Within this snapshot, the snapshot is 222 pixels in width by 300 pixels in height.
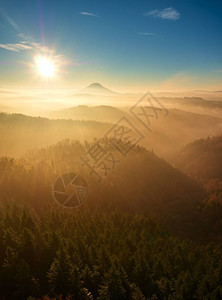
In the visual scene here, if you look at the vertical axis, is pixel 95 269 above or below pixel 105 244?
above

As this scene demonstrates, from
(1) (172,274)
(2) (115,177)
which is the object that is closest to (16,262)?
(1) (172,274)

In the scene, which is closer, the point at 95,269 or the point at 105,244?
the point at 95,269

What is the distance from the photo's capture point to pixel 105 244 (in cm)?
7262

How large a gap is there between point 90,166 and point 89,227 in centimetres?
9046

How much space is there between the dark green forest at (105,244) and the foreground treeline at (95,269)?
0.19 metres

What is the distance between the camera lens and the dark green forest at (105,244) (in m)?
50.7

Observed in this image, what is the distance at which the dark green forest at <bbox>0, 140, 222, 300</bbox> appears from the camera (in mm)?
50728

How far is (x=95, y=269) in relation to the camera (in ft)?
195

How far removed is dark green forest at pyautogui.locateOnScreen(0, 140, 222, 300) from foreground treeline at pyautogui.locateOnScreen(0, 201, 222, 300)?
0.62ft

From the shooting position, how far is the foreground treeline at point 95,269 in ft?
163

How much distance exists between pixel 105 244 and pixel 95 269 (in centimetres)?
1346

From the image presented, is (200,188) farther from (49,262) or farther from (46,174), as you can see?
(49,262)

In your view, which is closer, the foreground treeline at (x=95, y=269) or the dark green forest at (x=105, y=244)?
the foreground treeline at (x=95, y=269)

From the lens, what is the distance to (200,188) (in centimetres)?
18988
